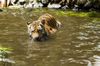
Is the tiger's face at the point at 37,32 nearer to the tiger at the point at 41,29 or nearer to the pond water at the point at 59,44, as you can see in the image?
the tiger at the point at 41,29

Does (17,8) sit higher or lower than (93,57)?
lower

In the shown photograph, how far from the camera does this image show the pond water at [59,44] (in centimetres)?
1203

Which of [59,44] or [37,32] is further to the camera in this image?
[37,32]

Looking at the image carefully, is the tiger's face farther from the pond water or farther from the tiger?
the pond water

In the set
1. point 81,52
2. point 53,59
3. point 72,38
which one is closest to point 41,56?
point 53,59

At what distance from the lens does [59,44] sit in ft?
48.2

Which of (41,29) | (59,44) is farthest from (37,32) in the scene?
(59,44)

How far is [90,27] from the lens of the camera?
720 inches

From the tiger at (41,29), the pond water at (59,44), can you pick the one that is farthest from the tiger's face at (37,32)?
the pond water at (59,44)

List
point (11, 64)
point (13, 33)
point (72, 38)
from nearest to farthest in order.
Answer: point (11, 64) → point (72, 38) → point (13, 33)

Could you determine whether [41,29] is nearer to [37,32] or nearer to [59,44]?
[37,32]

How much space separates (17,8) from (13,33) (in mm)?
10176

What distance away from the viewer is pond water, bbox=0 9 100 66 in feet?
39.5

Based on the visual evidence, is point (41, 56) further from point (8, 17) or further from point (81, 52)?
point (8, 17)
